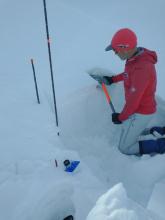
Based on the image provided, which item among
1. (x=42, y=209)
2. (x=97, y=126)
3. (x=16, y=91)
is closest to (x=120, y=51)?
(x=97, y=126)

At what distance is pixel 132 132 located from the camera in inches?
171

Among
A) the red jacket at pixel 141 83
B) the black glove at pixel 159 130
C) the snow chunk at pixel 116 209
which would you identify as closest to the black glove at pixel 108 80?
the red jacket at pixel 141 83

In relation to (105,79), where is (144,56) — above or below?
above

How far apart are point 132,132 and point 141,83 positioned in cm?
80

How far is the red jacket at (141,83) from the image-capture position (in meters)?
3.84

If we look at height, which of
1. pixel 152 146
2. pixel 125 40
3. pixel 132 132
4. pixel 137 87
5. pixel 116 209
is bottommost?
pixel 152 146

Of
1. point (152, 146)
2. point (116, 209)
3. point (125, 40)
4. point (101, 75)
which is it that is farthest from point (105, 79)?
point (116, 209)

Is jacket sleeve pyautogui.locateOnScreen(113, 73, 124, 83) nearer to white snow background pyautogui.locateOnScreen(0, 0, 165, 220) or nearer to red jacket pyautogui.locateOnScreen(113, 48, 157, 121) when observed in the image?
white snow background pyautogui.locateOnScreen(0, 0, 165, 220)

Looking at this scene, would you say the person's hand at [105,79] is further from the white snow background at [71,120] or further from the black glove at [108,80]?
the white snow background at [71,120]

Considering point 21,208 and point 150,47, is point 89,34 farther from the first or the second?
point 21,208

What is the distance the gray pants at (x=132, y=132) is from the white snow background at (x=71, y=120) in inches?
4.6

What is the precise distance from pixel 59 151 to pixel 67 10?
320 centimetres

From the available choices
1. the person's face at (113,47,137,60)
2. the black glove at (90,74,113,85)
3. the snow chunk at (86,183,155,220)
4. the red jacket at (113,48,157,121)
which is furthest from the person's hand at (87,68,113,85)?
the snow chunk at (86,183,155,220)

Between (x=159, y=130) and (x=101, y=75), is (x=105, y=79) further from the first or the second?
(x=159, y=130)
